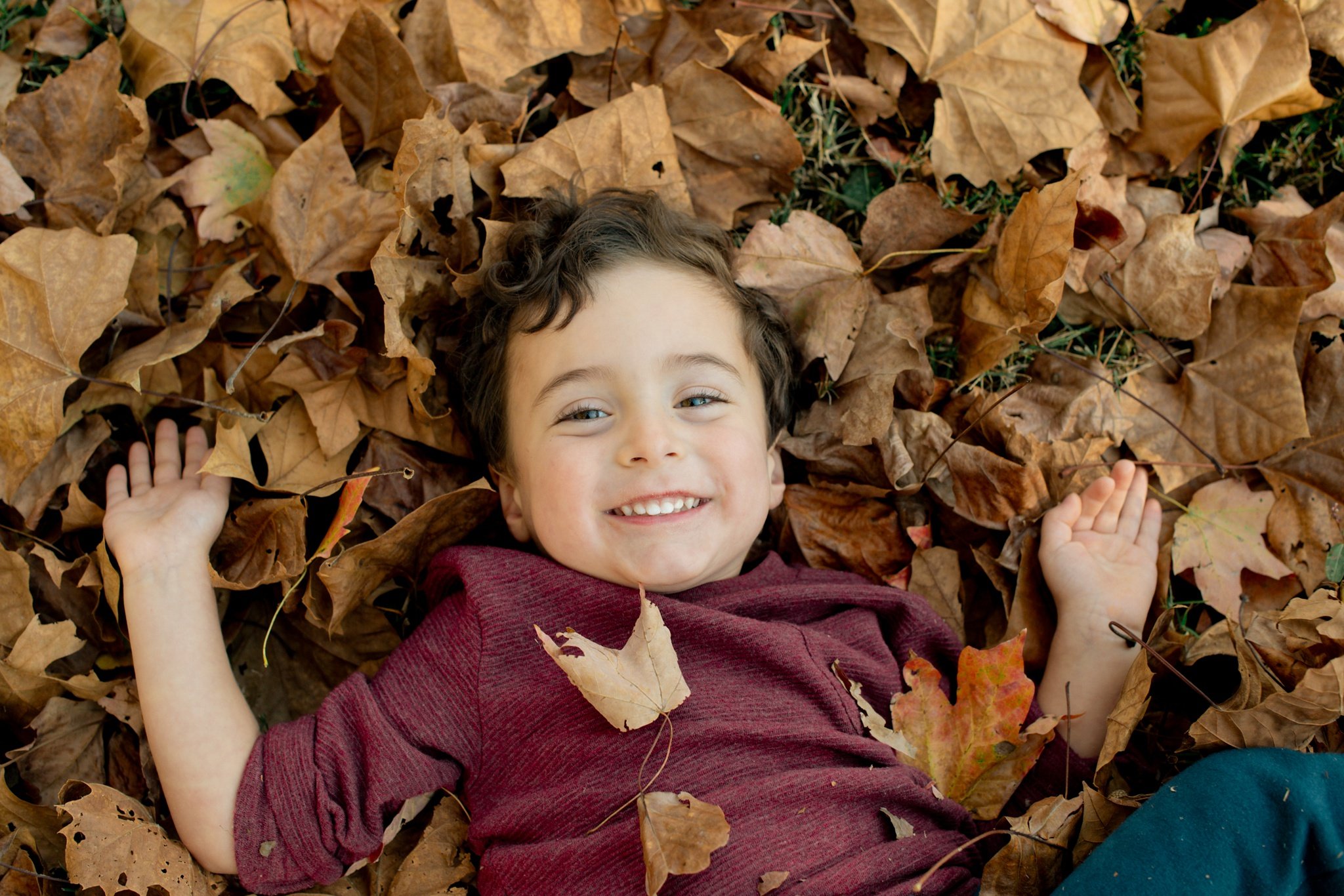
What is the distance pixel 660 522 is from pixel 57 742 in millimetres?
1663

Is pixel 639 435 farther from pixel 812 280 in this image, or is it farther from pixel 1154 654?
pixel 1154 654

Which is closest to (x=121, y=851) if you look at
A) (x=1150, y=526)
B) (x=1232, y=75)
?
(x=1150, y=526)

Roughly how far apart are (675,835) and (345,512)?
1092 millimetres

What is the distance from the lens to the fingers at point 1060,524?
269cm

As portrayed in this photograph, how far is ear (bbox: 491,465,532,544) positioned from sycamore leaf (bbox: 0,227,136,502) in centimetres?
105

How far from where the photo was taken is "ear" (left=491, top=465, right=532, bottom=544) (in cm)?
270

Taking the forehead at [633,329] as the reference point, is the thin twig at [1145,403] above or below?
below

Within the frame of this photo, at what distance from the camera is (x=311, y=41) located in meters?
2.84

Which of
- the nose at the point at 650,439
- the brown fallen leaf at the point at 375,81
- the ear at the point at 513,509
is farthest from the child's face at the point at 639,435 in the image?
the brown fallen leaf at the point at 375,81

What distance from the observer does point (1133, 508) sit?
272 centimetres

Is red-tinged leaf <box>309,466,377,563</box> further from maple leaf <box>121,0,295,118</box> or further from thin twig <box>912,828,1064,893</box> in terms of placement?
thin twig <box>912,828,1064,893</box>

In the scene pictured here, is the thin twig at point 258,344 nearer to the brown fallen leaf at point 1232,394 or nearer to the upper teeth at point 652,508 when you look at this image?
the upper teeth at point 652,508

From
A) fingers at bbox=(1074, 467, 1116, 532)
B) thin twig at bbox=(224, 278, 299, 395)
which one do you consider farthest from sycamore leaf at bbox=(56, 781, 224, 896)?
fingers at bbox=(1074, 467, 1116, 532)

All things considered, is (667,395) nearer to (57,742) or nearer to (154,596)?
(154,596)
